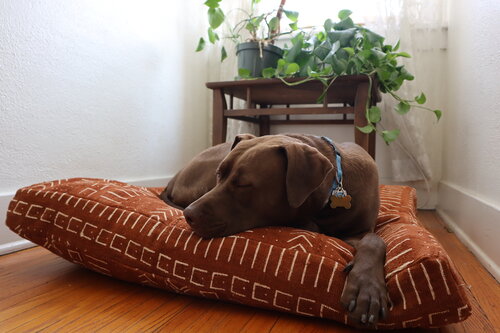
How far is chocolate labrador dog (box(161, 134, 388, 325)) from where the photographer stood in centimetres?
106

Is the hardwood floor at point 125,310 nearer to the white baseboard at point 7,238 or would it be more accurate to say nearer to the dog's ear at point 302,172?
the white baseboard at point 7,238

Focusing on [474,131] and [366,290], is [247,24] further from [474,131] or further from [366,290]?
[366,290]

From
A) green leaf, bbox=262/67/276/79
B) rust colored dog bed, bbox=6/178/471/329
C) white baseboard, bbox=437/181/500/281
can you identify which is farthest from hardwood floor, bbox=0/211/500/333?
green leaf, bbox=262/67/276/79

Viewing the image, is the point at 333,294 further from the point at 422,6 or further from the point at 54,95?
the point at 422,6

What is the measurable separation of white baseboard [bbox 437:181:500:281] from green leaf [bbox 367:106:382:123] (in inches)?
24.7

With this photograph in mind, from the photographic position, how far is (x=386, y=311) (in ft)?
2.85

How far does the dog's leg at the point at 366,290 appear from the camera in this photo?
864 millimetres

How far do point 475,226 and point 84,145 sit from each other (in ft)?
6.64

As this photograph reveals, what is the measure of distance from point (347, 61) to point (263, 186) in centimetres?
136

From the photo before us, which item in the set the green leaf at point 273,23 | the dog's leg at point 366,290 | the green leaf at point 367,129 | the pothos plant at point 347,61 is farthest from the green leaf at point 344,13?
the dog's leg at point 366,290

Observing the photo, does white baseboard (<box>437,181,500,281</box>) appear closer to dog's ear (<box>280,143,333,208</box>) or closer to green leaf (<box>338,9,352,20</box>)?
dog's ear (<box>280,143,333,208</box>)

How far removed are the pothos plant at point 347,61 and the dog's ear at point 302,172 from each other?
1.05 meters

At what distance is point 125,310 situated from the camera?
1.03 m

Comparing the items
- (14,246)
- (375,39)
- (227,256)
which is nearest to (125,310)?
(227,256)
